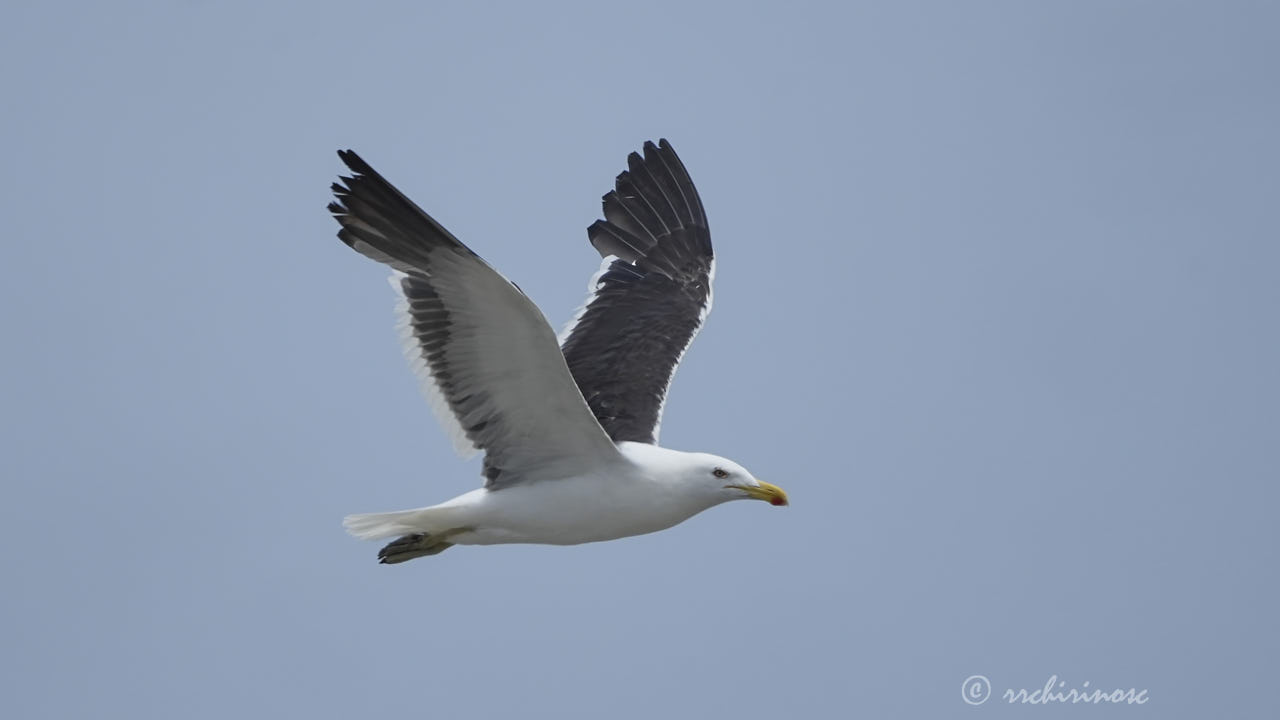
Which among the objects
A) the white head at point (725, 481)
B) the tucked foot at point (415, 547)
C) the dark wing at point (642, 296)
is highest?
the dark wing at point (642, 296)

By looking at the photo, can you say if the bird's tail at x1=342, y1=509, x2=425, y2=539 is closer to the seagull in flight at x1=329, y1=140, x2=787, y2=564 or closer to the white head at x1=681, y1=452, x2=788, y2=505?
the seagull in flight at x1=329, y1=140, x2=787, y2=564

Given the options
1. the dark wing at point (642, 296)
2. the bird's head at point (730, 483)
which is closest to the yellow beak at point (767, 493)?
the bird's head at point (730, 483)

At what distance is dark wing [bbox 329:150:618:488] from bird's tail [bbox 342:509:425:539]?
0.57 metres

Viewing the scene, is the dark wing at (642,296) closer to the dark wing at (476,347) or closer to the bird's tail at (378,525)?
the dark wing at (476,347)

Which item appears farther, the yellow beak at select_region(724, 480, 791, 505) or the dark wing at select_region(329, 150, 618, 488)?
the yellow beak at select_region(724, 480, 791, 505)

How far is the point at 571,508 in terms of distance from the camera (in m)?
10.4

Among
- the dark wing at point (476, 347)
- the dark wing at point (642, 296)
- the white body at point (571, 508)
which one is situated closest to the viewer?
the dark wing at point (476, 347)

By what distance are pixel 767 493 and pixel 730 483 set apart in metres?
0.24

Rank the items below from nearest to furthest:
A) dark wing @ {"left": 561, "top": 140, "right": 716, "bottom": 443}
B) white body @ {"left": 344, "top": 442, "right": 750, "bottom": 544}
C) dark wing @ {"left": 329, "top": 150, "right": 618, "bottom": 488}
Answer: dark wing @ {"left": 329, "top": 150, "right": 618, "bottom": 488} → white body @ {"left": 344, "top": 442, "right": 750, "bottom": 544} → dark wing @ {"left": 561, "top": 140, "right": 716, "bottom": 443}

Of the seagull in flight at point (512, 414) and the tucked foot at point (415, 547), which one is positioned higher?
the seagull in flight at point (512, 414)

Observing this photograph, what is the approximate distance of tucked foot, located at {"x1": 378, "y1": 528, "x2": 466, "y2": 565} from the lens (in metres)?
10.7

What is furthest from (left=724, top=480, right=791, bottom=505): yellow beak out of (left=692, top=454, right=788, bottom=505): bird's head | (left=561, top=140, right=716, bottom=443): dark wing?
(left=561, top=140, right=716, bottom=443): dark wing

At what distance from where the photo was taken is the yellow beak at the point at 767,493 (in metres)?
10.7

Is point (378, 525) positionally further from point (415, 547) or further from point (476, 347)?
point (476, 347)
